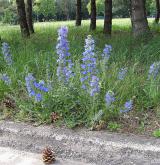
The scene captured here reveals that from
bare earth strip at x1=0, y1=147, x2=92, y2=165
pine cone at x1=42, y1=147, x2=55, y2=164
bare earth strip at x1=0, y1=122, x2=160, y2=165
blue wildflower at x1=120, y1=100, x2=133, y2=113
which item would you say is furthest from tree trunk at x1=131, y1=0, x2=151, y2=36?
pine cone at x1=42, y1=147, x2=55, y2=164

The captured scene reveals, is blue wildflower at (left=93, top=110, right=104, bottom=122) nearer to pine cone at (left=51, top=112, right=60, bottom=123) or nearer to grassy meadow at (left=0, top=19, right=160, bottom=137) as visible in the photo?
grassy meadow at (left=0, top=19, right=160, bottom=137)

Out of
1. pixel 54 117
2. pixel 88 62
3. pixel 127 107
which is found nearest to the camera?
pixel 127 107

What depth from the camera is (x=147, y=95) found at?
564 centimetres

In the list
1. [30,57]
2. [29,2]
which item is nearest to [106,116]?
[30,57]

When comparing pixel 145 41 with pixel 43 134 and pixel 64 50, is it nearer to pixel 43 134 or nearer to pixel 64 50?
pixel 64 50

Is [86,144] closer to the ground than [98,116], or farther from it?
closer to the ground

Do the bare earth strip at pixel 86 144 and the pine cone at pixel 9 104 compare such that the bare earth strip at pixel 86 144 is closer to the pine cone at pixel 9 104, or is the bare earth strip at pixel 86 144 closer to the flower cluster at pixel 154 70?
the pine cone at pixel 9 104

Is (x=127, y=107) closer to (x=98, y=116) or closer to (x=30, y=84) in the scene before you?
(x=98, y=116)

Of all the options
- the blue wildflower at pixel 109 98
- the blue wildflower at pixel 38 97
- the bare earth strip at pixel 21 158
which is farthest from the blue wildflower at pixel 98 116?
the blue wildflower at pixel 38 97

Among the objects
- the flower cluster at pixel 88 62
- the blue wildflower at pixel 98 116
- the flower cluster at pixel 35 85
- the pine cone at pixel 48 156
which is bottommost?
the pine cone at pixel 48 156

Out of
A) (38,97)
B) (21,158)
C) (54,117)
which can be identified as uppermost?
(38,97)

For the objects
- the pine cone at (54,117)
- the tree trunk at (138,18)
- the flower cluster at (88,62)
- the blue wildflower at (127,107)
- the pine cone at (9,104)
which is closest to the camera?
the blue wildflower at (127,107)

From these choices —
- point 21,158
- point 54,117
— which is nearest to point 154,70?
point 54,117

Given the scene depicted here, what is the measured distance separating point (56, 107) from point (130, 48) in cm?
375
